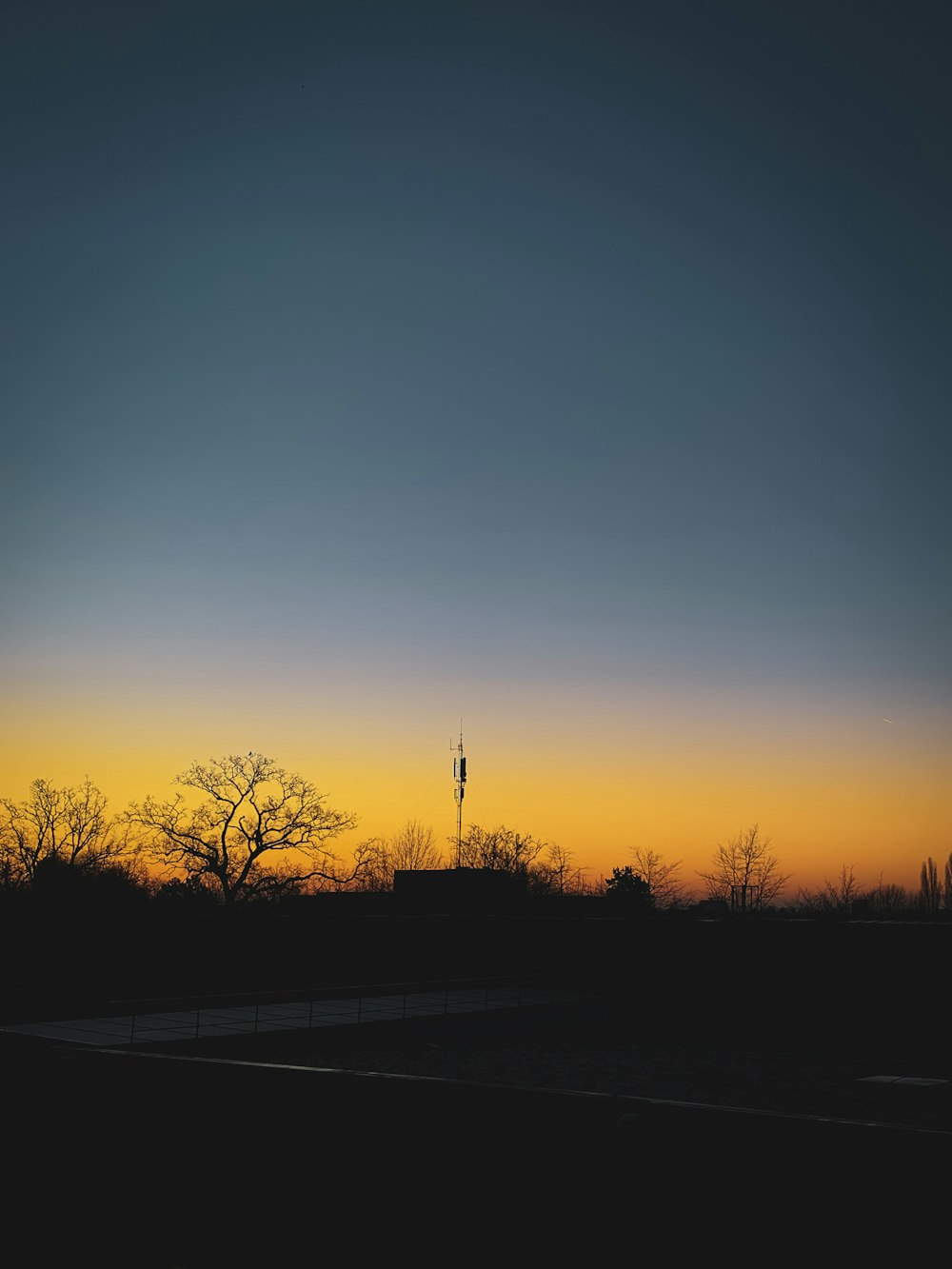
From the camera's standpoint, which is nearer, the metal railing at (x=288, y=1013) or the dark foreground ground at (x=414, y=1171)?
the dark foreground ground at (x=414, y=1171)

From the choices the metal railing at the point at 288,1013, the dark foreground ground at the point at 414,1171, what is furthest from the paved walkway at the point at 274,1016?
the dark foreground ground at the point at 414,1171

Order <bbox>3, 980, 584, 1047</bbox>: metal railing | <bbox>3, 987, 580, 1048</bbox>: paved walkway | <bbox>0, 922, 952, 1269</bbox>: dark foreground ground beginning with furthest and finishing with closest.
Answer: <bbox>3, 980, 584, 1047</bbox>: metal railing, <bbox>3, 987, 580, 1048</bbox>: paved walkway, <bbox>0, 922, 952, 1269</bbox>: dark foreground ground

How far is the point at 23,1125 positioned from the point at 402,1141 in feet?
4.01

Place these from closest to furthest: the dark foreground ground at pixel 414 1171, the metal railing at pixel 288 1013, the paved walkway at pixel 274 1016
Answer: the dark foreground ground at pixel 414 1171, the paved walkway at pixel 274 1016, the metal railing at pixel 288 1013

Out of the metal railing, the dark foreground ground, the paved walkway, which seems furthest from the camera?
the metal railing

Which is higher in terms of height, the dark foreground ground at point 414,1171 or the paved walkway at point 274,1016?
the dark foreground ground at point 414,1171

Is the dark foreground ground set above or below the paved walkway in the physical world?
above

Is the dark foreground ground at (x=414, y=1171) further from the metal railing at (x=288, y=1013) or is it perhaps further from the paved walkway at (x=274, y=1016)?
the metal railing at (x=288, y=1013)

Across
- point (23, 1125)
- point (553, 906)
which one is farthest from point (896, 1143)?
point (553, 906)

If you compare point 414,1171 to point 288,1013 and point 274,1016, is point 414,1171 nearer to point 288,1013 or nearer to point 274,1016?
point 274,1016

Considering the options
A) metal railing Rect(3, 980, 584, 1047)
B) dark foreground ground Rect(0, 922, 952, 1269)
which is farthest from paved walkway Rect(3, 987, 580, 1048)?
dark foreground ground Rect(0, 922, 952, 1269)

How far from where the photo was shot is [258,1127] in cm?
277

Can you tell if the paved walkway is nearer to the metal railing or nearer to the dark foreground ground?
the metal railing

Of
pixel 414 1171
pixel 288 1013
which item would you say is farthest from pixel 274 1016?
pixel 414 1171
